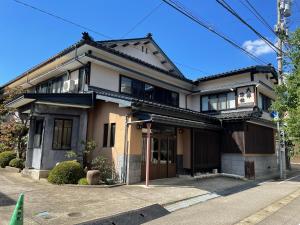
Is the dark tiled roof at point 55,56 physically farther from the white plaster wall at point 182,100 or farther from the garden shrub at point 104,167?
the white plaster wall at point 182,100

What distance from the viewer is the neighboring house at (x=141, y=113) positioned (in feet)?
42.2

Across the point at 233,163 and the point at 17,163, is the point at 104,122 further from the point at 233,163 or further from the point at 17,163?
the point at 233,163

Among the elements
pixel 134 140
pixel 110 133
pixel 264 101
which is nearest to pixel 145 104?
pixel 134 140

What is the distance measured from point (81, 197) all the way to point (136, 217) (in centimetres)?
274

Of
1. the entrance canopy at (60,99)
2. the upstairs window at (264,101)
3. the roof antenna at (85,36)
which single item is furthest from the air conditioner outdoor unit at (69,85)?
the upstairs window at (264,101)

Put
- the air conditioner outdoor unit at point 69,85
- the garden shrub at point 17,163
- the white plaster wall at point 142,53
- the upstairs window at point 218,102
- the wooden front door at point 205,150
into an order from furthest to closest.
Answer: the upstairs window at point 218,102 < the white plaster wall at point 142,53 < the wooden front door at point 205,150 < the air conditioner outdoor unit at point 69,85 < the garden shrub at point 17,163

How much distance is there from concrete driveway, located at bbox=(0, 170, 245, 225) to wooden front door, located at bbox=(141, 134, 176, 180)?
78 centimetres

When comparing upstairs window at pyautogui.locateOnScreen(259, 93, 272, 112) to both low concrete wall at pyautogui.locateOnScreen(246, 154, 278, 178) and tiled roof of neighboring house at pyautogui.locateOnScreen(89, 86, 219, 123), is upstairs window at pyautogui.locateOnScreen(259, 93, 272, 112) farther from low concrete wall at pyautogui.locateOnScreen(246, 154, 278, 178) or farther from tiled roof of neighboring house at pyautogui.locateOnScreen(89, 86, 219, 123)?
tiled roof of neighboring house at pyautogui.locateOnScreen(89, 86, 219, 123)

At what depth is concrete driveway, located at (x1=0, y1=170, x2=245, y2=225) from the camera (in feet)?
23.6

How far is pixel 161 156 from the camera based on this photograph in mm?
14125

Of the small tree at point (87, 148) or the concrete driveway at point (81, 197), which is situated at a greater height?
the small tree at point (87, 148)

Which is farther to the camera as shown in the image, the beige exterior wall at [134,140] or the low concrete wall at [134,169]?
the beige exterior wall at [134,140]

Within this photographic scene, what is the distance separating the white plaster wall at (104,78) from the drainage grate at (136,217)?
27.8 feet

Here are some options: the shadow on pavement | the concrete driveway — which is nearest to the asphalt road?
the concrete driveway
